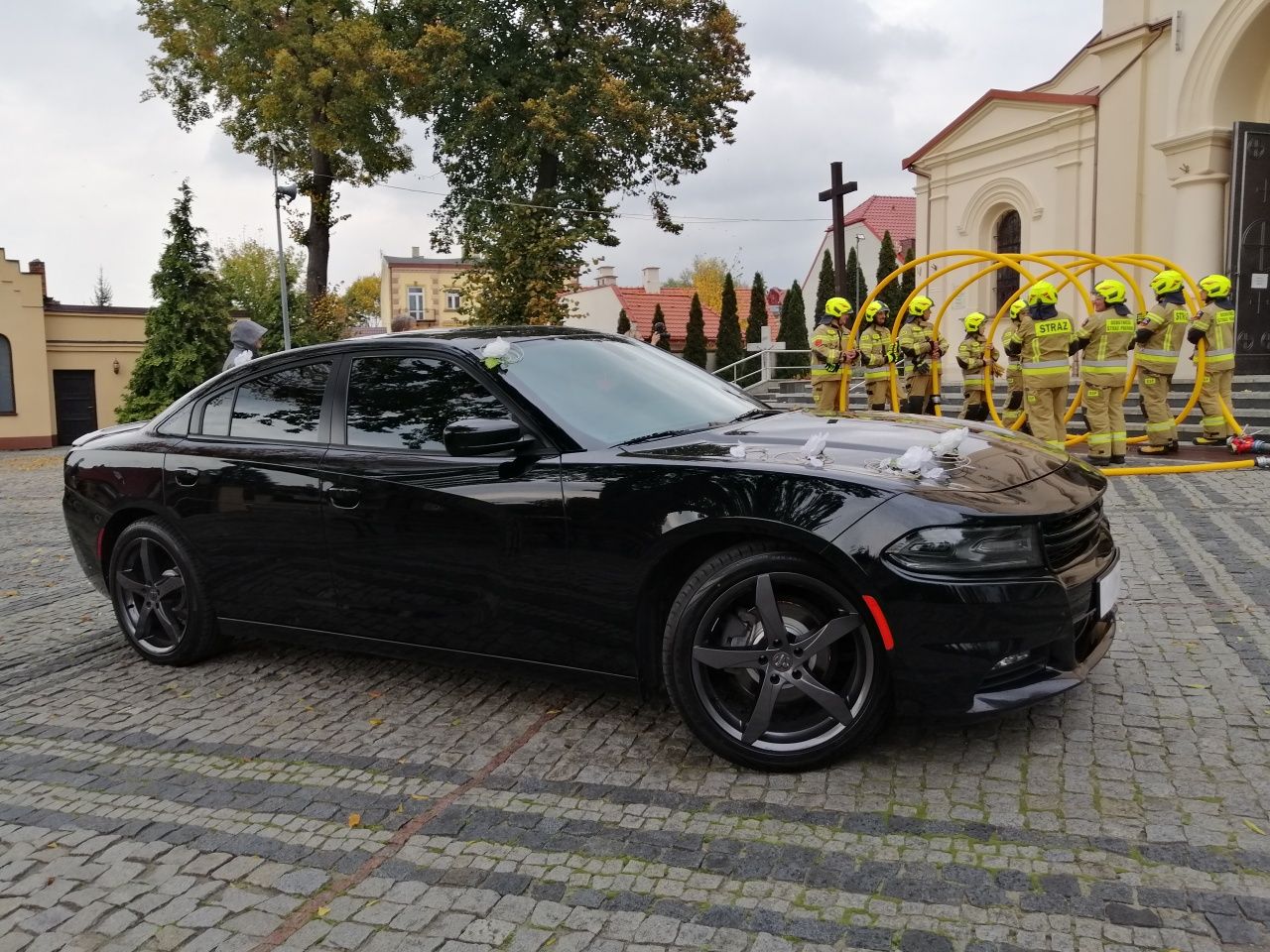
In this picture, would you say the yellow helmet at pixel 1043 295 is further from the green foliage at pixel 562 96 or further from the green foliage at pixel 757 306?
the green foliage at pixel 757 306

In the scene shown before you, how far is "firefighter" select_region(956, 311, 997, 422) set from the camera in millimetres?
14426

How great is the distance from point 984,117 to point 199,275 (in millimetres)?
18492

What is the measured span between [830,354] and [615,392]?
33.8ft

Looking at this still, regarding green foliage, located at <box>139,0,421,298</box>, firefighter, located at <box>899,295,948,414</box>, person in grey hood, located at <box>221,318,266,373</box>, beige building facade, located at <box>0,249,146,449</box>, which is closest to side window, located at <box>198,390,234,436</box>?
person in grey hood, located at <box>221,318,266,373</box>

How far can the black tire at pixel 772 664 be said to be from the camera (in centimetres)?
335

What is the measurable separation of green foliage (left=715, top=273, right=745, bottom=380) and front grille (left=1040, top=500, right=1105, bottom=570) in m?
34.9

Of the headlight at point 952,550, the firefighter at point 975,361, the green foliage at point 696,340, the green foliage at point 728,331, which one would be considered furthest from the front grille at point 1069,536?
the green foliage at point 696,340

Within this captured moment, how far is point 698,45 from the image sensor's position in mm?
30188

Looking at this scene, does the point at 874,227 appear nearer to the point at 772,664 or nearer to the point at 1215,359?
the point at 1215,359

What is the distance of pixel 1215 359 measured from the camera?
39.5 feet

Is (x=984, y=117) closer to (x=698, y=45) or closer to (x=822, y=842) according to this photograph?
(x=698, y=45)

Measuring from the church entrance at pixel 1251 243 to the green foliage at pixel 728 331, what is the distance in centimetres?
2322

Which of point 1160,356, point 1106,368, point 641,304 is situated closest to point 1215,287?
point 1160,356

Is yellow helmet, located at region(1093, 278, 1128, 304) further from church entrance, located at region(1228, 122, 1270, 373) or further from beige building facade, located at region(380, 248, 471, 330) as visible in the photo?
beige building facade, located at region(380, 248, 471, 330)
